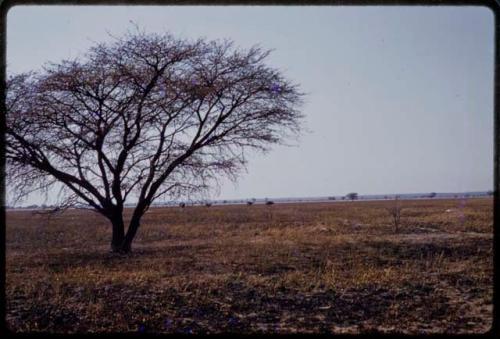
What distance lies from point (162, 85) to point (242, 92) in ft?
8.70

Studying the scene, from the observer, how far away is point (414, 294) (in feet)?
24.3

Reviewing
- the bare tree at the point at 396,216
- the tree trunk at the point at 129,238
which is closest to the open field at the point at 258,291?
the tree trunk at the point at 129,238

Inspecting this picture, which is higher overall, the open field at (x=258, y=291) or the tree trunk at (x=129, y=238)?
the tree trunk at (x=129, y=238)

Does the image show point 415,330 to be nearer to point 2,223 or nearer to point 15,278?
point 2,223

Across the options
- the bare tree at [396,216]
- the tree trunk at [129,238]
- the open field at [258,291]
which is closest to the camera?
the open field at [258,291]

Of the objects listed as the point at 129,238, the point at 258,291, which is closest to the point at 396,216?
the point at 129,238

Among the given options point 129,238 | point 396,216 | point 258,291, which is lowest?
point 258,291

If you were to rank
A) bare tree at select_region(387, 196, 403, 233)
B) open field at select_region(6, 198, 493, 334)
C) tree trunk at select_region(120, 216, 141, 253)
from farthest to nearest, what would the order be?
1. bare tree at select_region(387, 196, 403, 233)
2. tree trunk at select_region(120, 216, 141, 253)
3. open field at select_region(6, 198, 493, 334)

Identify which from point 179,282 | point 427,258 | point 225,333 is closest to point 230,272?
point 179,282

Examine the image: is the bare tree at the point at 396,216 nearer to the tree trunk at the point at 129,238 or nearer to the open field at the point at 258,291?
the open field at the point at 258,291

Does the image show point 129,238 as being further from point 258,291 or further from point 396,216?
point 396,216

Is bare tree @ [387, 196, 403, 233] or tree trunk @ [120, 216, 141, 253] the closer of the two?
tree trunk @ [120, 216, 141, 253]

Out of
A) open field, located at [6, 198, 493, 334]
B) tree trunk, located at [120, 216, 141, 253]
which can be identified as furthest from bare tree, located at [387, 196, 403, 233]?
tree trunk, located at [120, 216, 141, 253]

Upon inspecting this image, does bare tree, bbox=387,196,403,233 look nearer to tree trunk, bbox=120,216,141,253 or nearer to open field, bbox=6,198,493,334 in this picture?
open field, bbox=6,198,493,334
